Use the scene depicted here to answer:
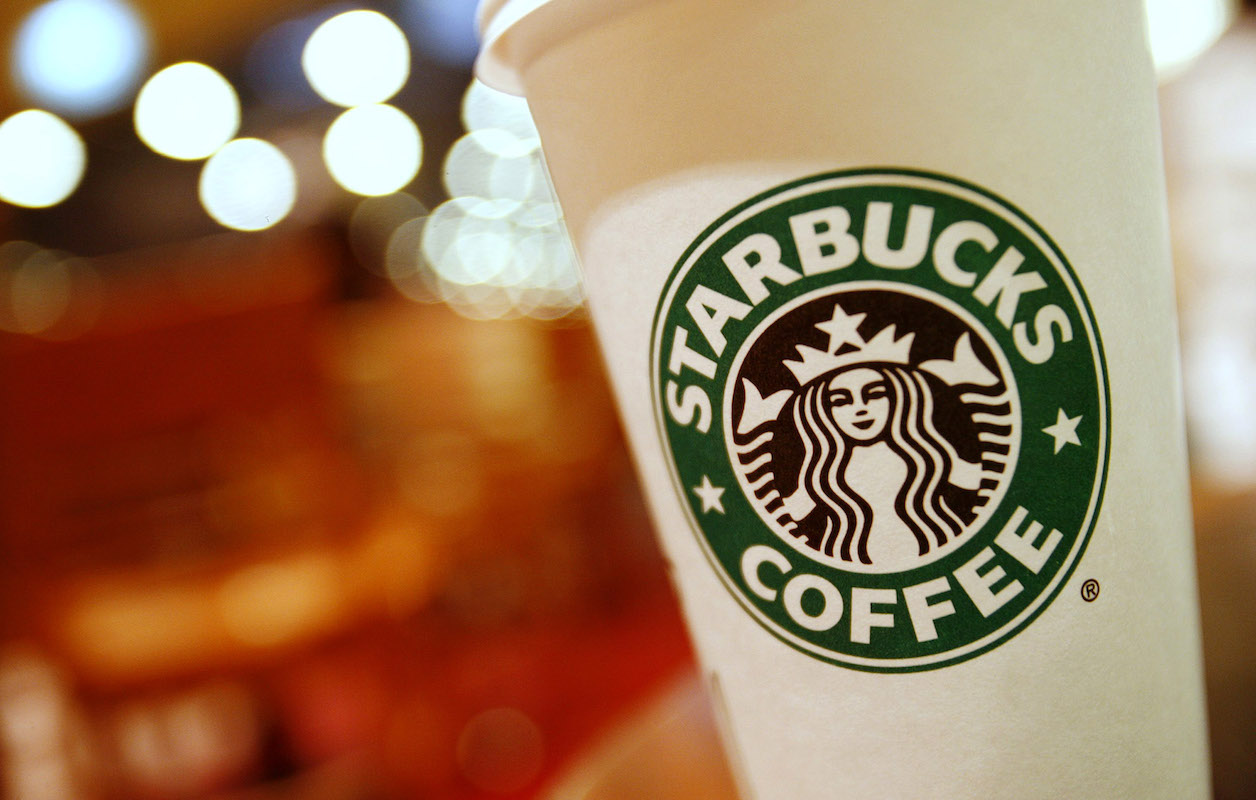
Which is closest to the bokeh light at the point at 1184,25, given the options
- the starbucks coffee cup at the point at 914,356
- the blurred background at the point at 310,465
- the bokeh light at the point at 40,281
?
the blurred background at the point at 310,465

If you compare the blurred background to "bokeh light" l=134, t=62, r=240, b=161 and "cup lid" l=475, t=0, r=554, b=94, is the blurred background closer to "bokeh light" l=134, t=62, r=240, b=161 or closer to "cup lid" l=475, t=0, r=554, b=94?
"bokeh light" l=134, t=62, r=240, b=161

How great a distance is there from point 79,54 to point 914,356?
163 inches

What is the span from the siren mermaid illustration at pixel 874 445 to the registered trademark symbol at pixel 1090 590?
6 cm

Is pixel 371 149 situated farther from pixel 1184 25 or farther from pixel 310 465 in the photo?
pixel 1184 25

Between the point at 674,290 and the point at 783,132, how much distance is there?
0.24ft

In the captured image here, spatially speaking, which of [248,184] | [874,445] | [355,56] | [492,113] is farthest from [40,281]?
[874,445]

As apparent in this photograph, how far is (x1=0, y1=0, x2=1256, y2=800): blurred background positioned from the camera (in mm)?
1847

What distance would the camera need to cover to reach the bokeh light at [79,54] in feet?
10.8

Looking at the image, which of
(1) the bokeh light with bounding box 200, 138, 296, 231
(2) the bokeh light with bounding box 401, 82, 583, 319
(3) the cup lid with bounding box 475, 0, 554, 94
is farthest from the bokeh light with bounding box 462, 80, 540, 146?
(3) the cup lid with bounding box 475, 0, 554, 94

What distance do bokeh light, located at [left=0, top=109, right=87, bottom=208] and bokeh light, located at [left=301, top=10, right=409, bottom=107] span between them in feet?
3.95

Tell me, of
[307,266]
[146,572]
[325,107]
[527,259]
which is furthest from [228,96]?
[527,259]

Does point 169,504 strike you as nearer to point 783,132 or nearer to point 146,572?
point 146,572

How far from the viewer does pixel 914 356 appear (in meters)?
0.33

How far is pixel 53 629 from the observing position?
1.81 meters
